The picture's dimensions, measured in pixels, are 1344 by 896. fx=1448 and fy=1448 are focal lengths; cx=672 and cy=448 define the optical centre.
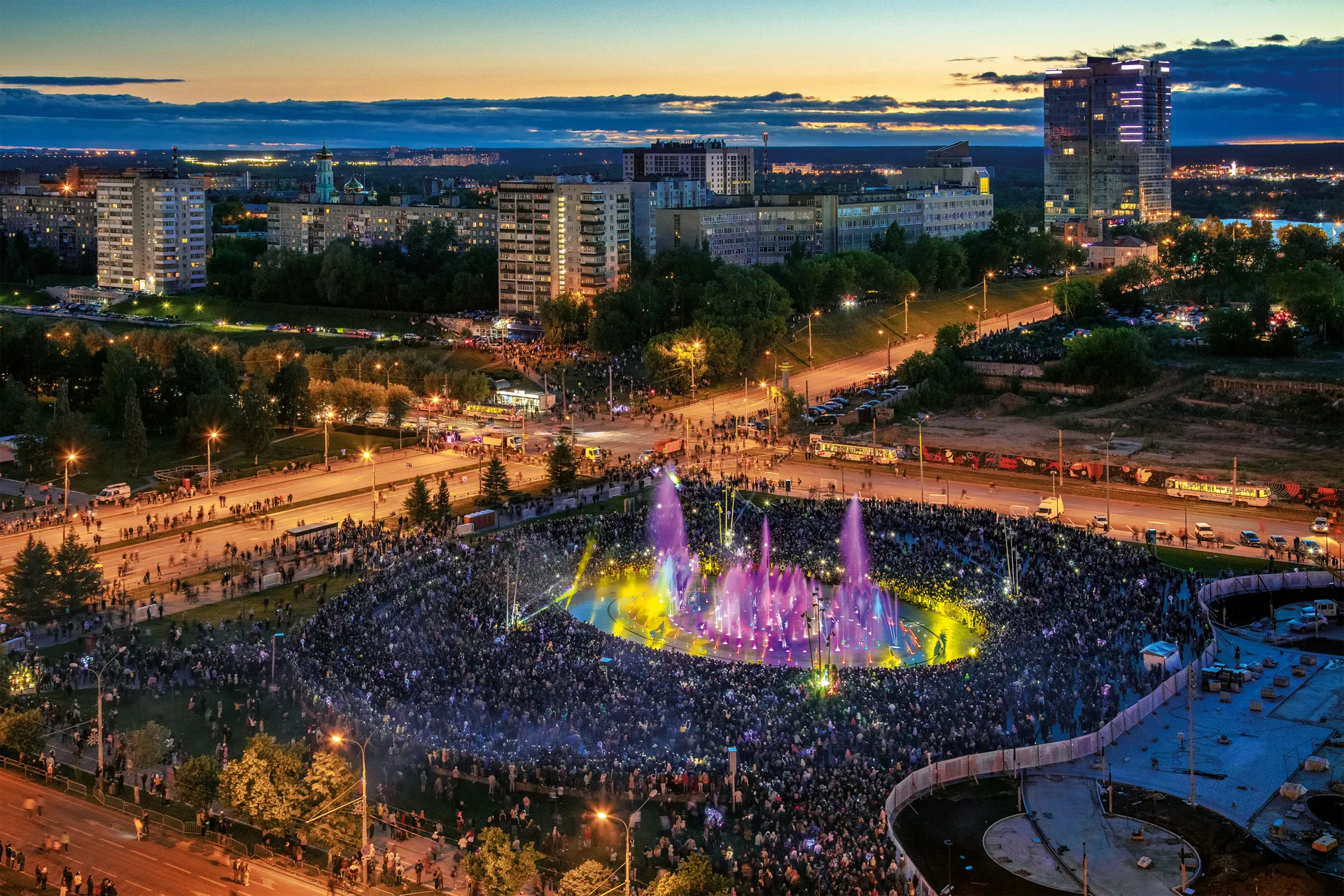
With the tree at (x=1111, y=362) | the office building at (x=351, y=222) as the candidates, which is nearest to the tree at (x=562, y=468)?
the tree at (x=1111, y=362)

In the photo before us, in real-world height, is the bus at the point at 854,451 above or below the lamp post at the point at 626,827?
above

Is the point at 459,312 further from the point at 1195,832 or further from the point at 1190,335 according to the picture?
the point at 1195,832

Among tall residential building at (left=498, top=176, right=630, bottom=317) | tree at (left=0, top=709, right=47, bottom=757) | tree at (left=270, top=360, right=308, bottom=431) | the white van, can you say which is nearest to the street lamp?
tall residential building at (left=498, top=176, right=630, bottom=317)

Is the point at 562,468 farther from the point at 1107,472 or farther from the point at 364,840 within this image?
the point at 364,840

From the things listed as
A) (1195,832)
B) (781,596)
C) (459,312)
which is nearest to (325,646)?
(781,596)

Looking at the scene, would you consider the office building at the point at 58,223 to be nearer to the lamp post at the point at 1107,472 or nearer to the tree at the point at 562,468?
the tree at the point at 562,468

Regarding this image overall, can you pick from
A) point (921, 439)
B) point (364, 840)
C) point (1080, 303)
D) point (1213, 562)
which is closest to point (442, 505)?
point (921, 439)

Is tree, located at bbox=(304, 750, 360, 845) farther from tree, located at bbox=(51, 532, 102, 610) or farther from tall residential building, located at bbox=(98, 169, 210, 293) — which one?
tall residential building, located at bbox=(98, 169, 210, 293)
